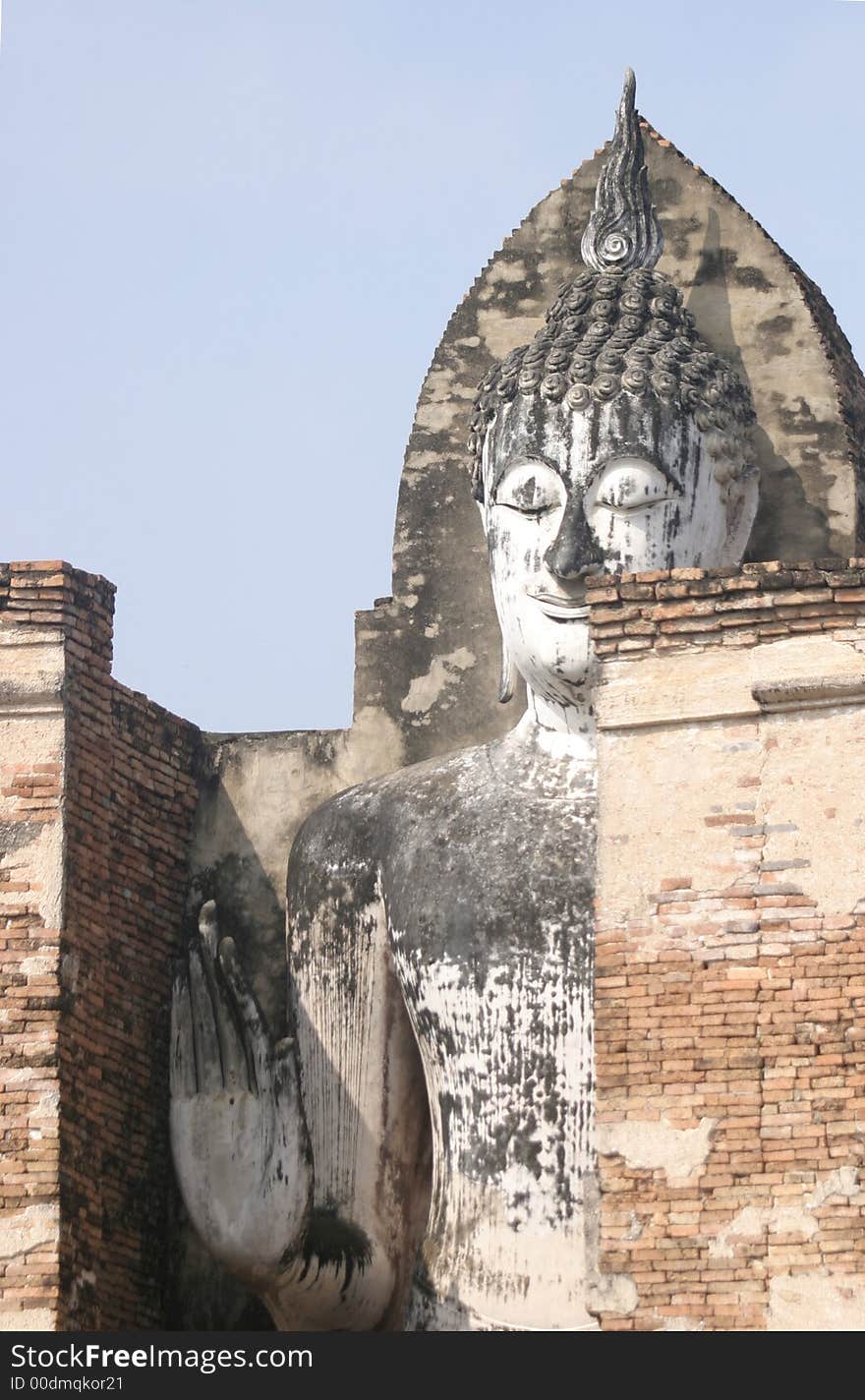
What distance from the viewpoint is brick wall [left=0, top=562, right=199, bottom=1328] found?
1163cm

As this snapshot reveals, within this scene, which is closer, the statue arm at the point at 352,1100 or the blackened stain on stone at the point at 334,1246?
the blackened stain on stone at the point at 334,1246

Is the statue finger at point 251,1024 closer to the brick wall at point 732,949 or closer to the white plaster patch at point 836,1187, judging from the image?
the brick wall at point 732,949

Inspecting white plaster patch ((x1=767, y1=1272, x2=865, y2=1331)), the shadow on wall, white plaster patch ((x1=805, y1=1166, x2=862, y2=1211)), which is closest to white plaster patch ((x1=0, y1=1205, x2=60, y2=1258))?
white plaster patch ((x1=767, y1=1272, x2=865, y2=1331))

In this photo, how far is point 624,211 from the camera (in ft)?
44.3

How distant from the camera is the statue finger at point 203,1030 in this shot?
1182 centimetres

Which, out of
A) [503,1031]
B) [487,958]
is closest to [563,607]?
[487,958]

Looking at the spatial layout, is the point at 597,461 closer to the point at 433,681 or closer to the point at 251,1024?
the point at 433,681

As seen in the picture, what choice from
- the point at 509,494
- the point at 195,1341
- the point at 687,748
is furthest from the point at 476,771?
the point at 195,1341

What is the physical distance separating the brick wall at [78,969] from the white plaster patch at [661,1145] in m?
2.05

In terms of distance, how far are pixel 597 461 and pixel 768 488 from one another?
1.10 meters

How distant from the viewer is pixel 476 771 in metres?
12.8

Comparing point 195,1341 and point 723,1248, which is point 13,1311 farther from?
point 723,1248

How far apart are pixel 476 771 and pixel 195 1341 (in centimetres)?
268

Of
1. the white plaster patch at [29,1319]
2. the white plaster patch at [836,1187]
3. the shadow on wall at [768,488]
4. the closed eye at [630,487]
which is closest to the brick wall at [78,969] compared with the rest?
the white plaster patch at [29,1319]
